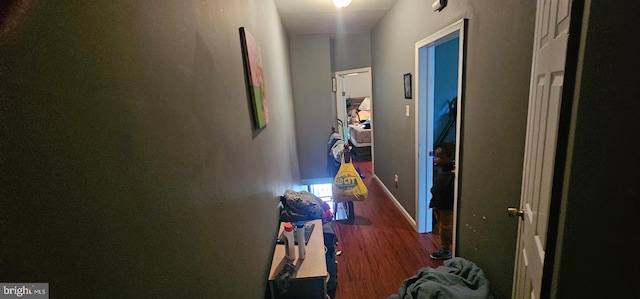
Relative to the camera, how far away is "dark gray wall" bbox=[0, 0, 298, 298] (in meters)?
0.33

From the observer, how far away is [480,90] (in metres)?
1.67

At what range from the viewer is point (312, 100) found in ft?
15.3

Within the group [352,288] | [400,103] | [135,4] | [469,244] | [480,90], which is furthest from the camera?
[400,103]

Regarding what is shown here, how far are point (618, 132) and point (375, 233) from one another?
8.42 ft

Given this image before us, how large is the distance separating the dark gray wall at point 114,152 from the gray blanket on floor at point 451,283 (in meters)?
1.16

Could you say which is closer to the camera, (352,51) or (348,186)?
(348,186)

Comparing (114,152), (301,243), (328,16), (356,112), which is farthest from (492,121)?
(356,112)

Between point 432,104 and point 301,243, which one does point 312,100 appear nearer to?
point 432,104

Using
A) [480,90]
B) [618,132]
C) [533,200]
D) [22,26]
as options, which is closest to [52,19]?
[22,26]

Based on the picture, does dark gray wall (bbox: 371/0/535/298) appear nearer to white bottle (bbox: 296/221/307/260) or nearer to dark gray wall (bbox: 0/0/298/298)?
white bottle (bbox: 296/221/307/260)

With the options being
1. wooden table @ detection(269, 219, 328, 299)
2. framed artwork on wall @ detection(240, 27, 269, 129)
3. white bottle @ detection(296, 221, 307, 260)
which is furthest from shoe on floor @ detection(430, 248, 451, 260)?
framed artwork on wall @ detection(240, 27, 269, 129)

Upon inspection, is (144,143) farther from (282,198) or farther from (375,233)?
(375,233)

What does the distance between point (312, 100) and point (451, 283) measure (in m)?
3.57

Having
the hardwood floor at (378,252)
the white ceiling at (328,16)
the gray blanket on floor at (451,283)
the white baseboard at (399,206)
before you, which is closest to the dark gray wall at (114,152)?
the gray blanket on floor at (451,283)
